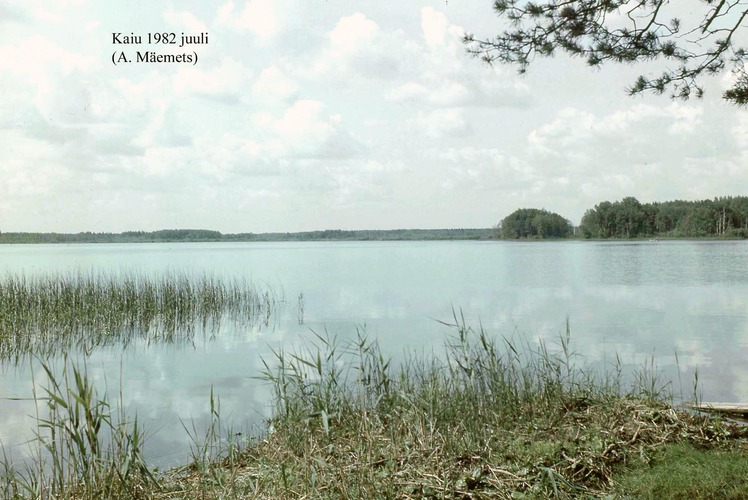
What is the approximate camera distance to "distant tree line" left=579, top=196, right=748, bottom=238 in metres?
61.6

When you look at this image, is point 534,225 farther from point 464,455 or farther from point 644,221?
point 464,455

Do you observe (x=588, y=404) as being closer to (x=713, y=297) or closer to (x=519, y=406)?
(x=519, y=406)

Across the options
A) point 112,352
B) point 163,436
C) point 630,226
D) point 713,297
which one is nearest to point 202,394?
point 163,436

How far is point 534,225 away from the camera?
71125 mm

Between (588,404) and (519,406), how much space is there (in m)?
0.58

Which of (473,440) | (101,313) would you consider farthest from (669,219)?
(473,440)

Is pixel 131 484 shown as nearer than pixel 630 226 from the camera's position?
Yes

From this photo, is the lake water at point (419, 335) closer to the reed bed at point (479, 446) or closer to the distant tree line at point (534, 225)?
the reed bed at point (479, 446)

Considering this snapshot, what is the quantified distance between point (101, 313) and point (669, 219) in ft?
231

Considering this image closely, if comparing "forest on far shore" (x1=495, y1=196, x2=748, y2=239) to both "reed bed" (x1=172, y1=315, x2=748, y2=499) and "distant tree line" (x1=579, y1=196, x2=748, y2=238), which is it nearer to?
"distant tree line" (x1=579, y1=196, x2=748, y2=238)

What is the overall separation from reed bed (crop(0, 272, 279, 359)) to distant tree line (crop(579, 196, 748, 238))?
60576 millimetres

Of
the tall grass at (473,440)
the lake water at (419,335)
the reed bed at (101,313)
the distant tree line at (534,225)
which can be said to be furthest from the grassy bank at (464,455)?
the distant tree line at (534,225)

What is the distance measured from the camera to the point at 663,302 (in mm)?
17875

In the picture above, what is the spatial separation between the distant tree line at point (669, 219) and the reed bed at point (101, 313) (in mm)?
60576
